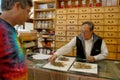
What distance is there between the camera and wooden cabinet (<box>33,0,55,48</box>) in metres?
4.51

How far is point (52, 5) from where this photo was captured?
4496 mm

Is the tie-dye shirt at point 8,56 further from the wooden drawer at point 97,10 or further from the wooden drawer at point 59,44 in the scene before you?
the wooden drawer at point 59,44

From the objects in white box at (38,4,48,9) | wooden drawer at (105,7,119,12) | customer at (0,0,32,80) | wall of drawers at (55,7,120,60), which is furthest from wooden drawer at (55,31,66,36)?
customer at (0,0,32,80)

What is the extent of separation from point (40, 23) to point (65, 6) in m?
0.94

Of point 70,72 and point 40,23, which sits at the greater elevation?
point 40,23

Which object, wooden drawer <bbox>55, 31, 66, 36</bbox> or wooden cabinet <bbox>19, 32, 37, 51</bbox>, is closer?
wooden cabinet <bbox>19, 32, 37, 51</bbox>

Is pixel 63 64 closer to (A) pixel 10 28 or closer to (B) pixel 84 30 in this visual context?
(B) pixel 84 30

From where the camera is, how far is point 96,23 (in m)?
3.81

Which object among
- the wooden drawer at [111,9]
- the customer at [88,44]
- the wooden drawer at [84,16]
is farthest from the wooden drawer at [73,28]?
the customer at [88,44]

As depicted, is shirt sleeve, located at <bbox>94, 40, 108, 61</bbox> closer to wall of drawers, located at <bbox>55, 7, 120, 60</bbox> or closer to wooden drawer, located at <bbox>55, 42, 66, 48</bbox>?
wall of drawers, located at <bbox>55, 7, 120, 60</bbox>

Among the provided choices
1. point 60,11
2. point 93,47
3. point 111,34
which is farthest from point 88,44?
point 60,11

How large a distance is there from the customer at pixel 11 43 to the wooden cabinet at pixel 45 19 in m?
3.58

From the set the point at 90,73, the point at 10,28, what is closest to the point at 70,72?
the point at 90,73

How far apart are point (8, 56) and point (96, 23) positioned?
3.33 m
